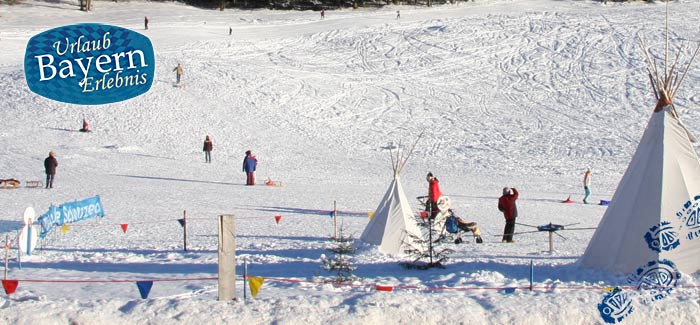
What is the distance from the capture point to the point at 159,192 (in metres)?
22.1

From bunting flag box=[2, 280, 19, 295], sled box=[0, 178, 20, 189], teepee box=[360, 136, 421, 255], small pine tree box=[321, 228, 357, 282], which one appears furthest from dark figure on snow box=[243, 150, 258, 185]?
bunting flag box=[2, 280, 19, 295]

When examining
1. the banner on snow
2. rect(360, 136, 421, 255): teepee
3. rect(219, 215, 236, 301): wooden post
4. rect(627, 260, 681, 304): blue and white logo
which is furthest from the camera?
the banner on snow

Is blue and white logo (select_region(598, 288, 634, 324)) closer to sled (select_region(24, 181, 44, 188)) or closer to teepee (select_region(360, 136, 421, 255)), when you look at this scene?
teepee (select_region(360, 136, 421, 255))

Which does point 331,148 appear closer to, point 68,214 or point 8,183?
point 8,183

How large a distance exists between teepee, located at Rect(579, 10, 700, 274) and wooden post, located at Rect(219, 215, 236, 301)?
5.06 metres

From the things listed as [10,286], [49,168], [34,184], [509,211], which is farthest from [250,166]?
[10,286]

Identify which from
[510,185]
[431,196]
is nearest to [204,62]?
[510,185]

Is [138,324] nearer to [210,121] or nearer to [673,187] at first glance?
[673,187]

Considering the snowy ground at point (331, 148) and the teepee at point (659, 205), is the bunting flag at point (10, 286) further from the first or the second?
the teepee at point (659, 205)

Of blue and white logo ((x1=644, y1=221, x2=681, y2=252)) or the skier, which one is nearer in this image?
blue and white logo ((x1=644, y1=221, x2=681, y2=252))

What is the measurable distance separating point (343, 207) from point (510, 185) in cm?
786

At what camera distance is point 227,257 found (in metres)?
9.76

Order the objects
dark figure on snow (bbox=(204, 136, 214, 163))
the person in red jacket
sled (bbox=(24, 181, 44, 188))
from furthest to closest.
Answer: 1. dark figure on snow (bbox=(204, 136, 214, 163))
2. sled (bbox=(24, 181, 44, 188))
3. the person in red jacket

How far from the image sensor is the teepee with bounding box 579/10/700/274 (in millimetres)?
11328
